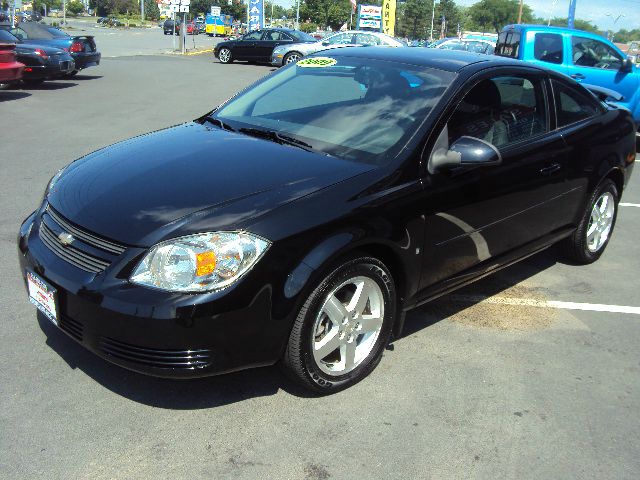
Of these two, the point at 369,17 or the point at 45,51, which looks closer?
the point at 45,51

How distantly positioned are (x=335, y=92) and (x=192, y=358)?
2.10 m

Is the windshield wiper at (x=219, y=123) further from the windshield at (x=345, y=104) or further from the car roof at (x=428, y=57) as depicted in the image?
the car roof at (x=428, y=57)

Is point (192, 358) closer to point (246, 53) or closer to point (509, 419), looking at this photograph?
point (509, 419)

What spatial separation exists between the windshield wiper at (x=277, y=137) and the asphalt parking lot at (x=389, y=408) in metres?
1.26

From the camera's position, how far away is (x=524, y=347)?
12.8ft

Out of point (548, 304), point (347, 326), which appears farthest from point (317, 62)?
point (548, 304)

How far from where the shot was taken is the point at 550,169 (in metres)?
4.30

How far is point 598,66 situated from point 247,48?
18496mm

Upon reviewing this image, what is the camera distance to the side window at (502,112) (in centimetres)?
378

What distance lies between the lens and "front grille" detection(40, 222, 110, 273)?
9.23ft

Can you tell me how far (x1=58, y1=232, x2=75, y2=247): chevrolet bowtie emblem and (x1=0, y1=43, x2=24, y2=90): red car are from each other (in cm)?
1129

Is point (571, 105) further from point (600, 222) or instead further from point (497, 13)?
point (497, 13)

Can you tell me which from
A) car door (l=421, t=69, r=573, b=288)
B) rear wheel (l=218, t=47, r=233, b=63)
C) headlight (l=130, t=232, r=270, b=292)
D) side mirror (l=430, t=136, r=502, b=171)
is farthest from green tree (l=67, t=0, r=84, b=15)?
headlight (l=130, t=232, r=270, b=292)

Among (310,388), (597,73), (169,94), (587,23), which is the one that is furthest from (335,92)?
(587,23)
